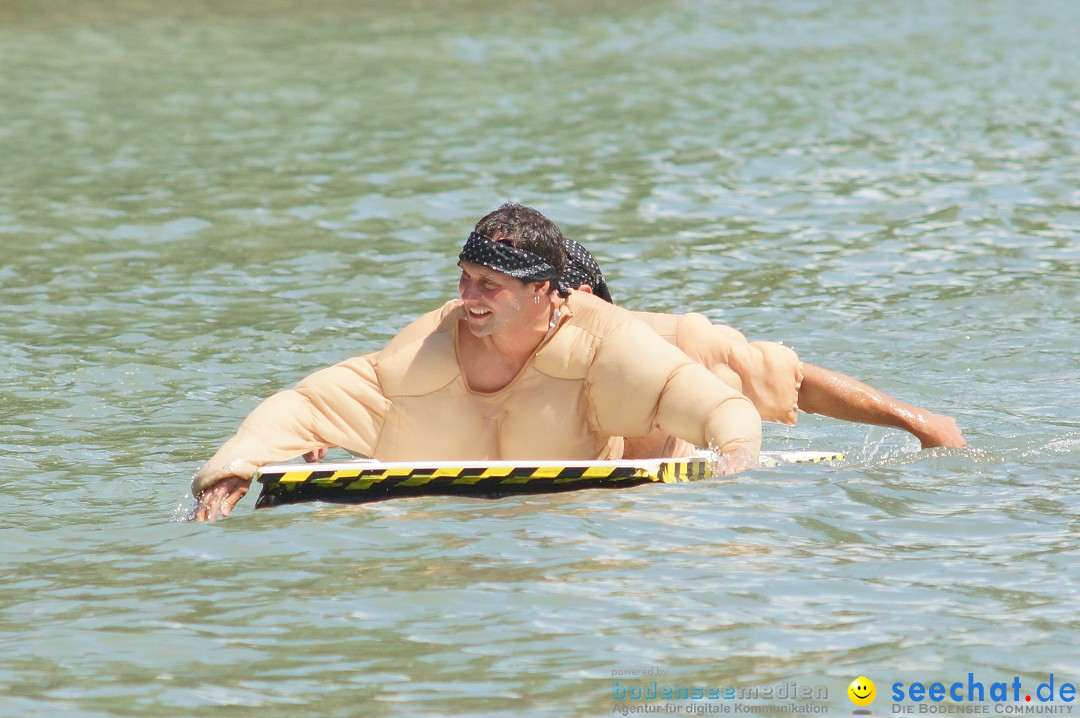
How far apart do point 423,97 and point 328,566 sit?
14610 millimetres

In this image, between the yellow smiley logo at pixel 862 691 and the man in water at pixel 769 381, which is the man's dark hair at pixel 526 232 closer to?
the man in water at pixel 769 381

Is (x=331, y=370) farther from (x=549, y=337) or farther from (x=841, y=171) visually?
(x=841, y=171)

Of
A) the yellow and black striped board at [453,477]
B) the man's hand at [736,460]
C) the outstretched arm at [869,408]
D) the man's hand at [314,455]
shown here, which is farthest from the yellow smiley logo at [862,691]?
the outstretched arm at [869,408]

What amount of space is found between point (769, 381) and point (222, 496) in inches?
105

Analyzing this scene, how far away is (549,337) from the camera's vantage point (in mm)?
7109

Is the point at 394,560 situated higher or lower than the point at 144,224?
lower

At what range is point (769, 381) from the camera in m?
7.86

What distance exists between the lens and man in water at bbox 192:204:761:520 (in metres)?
6.87

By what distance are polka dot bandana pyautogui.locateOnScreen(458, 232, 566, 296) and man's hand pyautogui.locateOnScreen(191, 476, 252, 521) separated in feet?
4.22

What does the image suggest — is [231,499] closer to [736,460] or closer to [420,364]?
[420,364]

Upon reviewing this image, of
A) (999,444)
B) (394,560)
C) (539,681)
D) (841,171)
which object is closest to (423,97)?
(841,171)

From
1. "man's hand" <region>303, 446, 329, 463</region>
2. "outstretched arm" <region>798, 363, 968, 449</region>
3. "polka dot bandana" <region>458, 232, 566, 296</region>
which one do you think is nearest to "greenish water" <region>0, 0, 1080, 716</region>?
"outstretched arm" <region>798, 363, 968, 449</region>

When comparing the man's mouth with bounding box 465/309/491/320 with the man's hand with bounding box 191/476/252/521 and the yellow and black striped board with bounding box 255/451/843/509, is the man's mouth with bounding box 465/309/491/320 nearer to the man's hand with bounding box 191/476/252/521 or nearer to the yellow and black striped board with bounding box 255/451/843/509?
the yellow and black striped board with bounding box 255/451/843/509

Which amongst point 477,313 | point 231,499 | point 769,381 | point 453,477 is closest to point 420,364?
point 477,313
